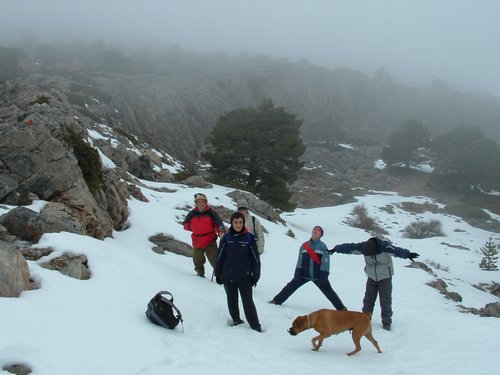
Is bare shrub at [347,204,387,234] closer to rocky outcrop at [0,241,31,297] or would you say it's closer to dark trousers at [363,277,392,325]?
dark trousers at [363,277,392,325]

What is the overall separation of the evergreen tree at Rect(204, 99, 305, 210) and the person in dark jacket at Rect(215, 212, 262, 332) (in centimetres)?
2064

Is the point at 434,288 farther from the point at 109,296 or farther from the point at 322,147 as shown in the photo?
the point at 322,147

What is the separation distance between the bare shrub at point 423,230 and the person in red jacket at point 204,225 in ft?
86.0

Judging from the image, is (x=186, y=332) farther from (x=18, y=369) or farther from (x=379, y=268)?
(x=379, y=268)

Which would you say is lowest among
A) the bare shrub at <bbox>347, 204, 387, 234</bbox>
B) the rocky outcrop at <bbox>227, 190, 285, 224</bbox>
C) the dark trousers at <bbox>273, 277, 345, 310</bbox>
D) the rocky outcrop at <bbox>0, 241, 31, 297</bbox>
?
the bare shrub at <bbox>347, 204, 387, 234</bbox>

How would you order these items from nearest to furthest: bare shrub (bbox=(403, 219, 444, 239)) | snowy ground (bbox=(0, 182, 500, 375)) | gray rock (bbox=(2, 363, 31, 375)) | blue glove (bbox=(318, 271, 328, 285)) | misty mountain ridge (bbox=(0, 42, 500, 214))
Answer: gray rock (bbox=(2, 363, 31, 375))
snowy ground (bbox=(0, 182, 500, 375))
blue glove (bbox=(318, 271, 328, 285))
bare shrub (bbox=(403, 219, 444, 239))
misty mountain ridge (bbox=(0, 42, 500, 214))

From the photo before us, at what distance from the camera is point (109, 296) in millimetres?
6066

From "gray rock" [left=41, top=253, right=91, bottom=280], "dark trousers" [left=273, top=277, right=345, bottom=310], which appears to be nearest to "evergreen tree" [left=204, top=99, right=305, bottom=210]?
"dark trousers" [left=273, top=277, right=345, bottom=310]

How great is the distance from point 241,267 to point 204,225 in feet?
8.10

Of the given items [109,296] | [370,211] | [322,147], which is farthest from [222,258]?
[322,147]

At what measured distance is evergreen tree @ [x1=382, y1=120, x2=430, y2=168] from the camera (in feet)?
180

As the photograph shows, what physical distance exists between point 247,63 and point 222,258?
86615mm

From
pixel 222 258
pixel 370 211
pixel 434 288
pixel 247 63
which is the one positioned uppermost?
pixel 247 63

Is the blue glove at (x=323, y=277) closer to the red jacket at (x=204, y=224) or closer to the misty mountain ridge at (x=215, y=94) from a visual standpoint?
the red jacket at (x=204, y=224)
